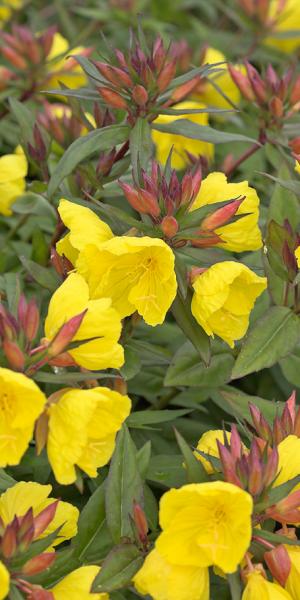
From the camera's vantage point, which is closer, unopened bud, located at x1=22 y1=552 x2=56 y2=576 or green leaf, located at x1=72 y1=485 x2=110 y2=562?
unopened bud, located at x1=22 y1=552 x2=56 y2=576

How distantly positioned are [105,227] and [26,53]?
1263 millimetres

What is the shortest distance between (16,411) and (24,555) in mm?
225

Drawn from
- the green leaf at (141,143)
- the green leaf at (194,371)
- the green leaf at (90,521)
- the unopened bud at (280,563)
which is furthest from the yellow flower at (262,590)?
the green leaf at (141,143)

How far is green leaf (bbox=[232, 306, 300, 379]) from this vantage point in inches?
71.6

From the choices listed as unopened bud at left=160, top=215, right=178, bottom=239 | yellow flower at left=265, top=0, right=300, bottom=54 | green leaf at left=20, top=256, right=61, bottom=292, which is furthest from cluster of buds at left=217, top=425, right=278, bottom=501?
yellow flower at left=265, top=0, right=300, bottom=54

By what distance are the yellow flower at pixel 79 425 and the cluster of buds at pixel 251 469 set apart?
7.3 inches

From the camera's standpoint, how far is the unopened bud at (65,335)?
1.48 meters

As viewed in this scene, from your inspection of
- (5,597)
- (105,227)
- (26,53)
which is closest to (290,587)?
(5,597)

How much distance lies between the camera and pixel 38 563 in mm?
1410

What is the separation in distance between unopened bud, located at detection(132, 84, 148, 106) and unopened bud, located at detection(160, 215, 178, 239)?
0.37 metres

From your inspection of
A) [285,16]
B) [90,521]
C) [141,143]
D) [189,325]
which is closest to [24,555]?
[90,521]

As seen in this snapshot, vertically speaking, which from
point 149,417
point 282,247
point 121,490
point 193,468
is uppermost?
point 282,247

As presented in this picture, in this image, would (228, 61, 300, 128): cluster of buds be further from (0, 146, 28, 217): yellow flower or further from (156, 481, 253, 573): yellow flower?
(156, 481, 253, 573): yellow flower

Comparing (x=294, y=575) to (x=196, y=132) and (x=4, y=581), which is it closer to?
(x=4, y=581)
